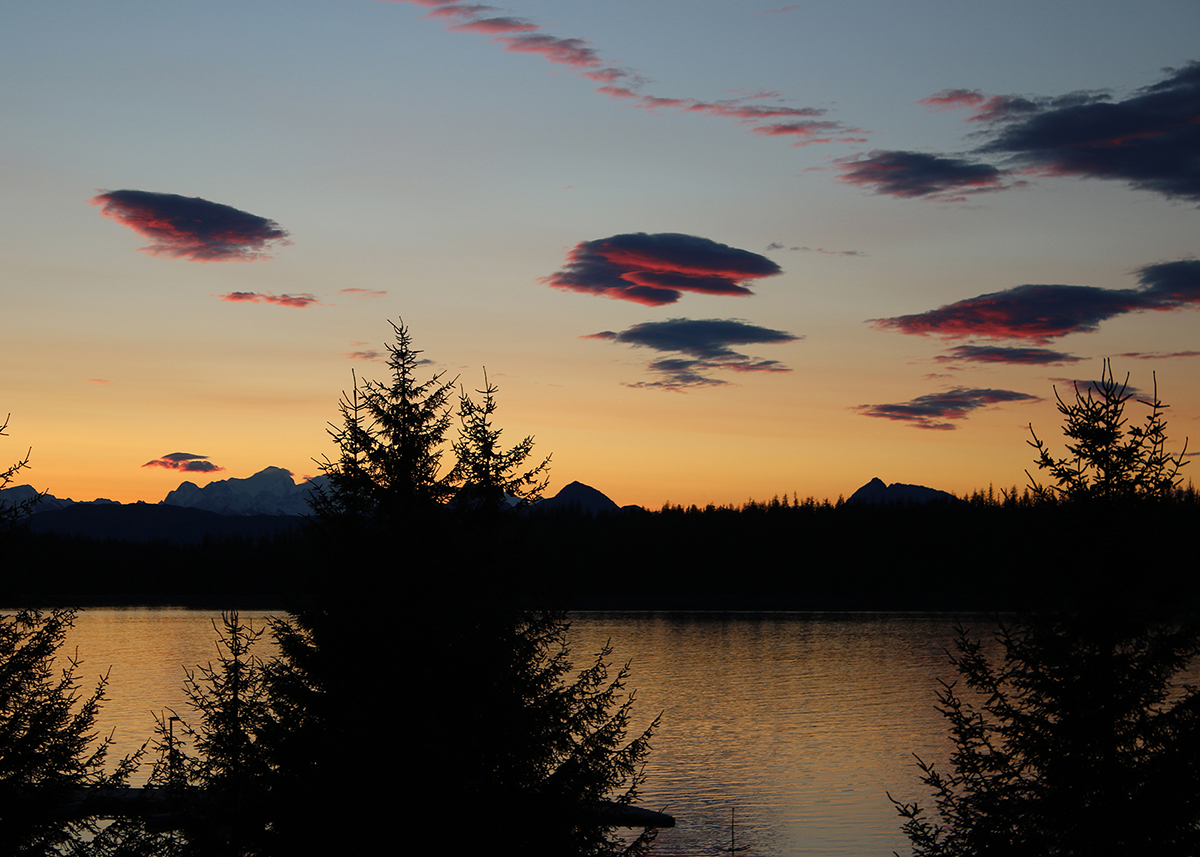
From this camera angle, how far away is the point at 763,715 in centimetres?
6638

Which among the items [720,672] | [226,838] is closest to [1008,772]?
[226,838]

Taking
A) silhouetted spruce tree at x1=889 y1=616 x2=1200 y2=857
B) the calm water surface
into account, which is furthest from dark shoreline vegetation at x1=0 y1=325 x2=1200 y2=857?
the calm water surface

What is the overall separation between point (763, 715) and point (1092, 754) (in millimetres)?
54794

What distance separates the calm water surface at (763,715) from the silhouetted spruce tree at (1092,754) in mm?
20764

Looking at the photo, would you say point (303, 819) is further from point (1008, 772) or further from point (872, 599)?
point (872, 599)

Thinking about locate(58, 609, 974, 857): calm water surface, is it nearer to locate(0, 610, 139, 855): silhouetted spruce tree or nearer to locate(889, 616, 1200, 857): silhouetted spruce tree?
locate(0, 610, 139, 855): silhouetted spruce tree

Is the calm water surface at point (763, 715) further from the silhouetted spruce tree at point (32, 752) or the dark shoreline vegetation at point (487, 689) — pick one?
the dark shoreline vegetation at point (487, 689)

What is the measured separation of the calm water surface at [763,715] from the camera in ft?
131

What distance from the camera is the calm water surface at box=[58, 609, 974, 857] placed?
4006 cm

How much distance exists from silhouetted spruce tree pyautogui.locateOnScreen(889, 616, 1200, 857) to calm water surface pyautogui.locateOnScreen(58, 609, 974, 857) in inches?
817

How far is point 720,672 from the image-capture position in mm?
87625

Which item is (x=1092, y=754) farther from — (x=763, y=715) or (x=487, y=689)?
(x=763, y=715)

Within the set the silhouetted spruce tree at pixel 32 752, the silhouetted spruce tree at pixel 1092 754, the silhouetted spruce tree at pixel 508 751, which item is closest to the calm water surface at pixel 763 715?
the silhouetted spruce tree at pixel 32 752

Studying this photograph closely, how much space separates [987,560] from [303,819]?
18641 cm
